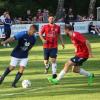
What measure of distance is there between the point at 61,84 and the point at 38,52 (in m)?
11.6

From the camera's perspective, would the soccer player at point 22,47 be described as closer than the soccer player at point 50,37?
Yes

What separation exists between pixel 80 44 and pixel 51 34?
311 centimetres

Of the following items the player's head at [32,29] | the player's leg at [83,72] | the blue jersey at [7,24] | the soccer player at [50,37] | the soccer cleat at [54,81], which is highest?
the player's head at [32,29]

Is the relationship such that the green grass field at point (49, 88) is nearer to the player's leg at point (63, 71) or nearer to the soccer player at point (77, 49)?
the player's leg at point (63, 71)

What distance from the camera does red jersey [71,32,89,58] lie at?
639 inches

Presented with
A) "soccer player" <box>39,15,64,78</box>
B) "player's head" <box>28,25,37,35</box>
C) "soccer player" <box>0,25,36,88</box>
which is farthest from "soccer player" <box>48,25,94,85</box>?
"soccer player" <box>39,15,64,78</box>

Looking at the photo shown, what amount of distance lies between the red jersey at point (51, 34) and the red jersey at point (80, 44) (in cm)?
279

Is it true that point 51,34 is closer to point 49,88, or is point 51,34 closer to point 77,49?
point 77,49

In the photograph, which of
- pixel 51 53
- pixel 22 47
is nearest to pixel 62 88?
pixel 22 47

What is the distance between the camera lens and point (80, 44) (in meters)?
16.4

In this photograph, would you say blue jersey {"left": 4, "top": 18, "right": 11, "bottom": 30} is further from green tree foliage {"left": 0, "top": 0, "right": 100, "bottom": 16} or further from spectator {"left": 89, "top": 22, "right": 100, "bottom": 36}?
green tree foliage {"left": 0, "top": 0, "right": 100, "bottom": 16}

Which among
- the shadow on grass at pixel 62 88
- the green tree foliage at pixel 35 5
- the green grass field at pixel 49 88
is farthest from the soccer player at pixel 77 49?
the green tree foliage at pixel 35 5

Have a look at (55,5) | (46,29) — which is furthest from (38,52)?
(55,5)

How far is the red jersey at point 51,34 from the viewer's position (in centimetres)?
1925
